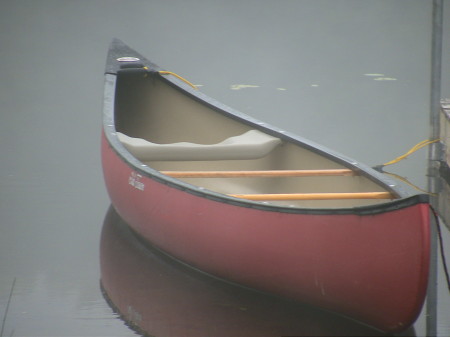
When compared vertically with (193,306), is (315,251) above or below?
above

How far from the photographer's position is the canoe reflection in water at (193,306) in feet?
11.2

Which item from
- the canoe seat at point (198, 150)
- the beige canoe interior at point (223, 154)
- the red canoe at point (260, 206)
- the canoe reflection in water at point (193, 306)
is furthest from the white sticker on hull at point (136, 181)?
the canoe seat at point (198, 150)

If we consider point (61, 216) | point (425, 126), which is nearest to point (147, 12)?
point (425, 126)

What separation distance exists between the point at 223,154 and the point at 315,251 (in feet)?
4.71

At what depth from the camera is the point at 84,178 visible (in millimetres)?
5609

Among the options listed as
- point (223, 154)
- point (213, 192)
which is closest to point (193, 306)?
point (213, 192)

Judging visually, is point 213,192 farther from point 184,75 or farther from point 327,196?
point 184,75

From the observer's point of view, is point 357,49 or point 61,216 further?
point 357,49

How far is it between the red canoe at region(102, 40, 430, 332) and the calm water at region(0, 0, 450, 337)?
0.59ft

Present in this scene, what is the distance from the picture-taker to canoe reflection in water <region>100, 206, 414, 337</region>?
11.2 ft

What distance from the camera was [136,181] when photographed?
13.3 feet

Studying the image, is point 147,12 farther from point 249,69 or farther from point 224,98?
point 224,98

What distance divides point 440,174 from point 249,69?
408cm

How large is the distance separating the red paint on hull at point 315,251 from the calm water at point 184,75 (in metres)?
0.14
